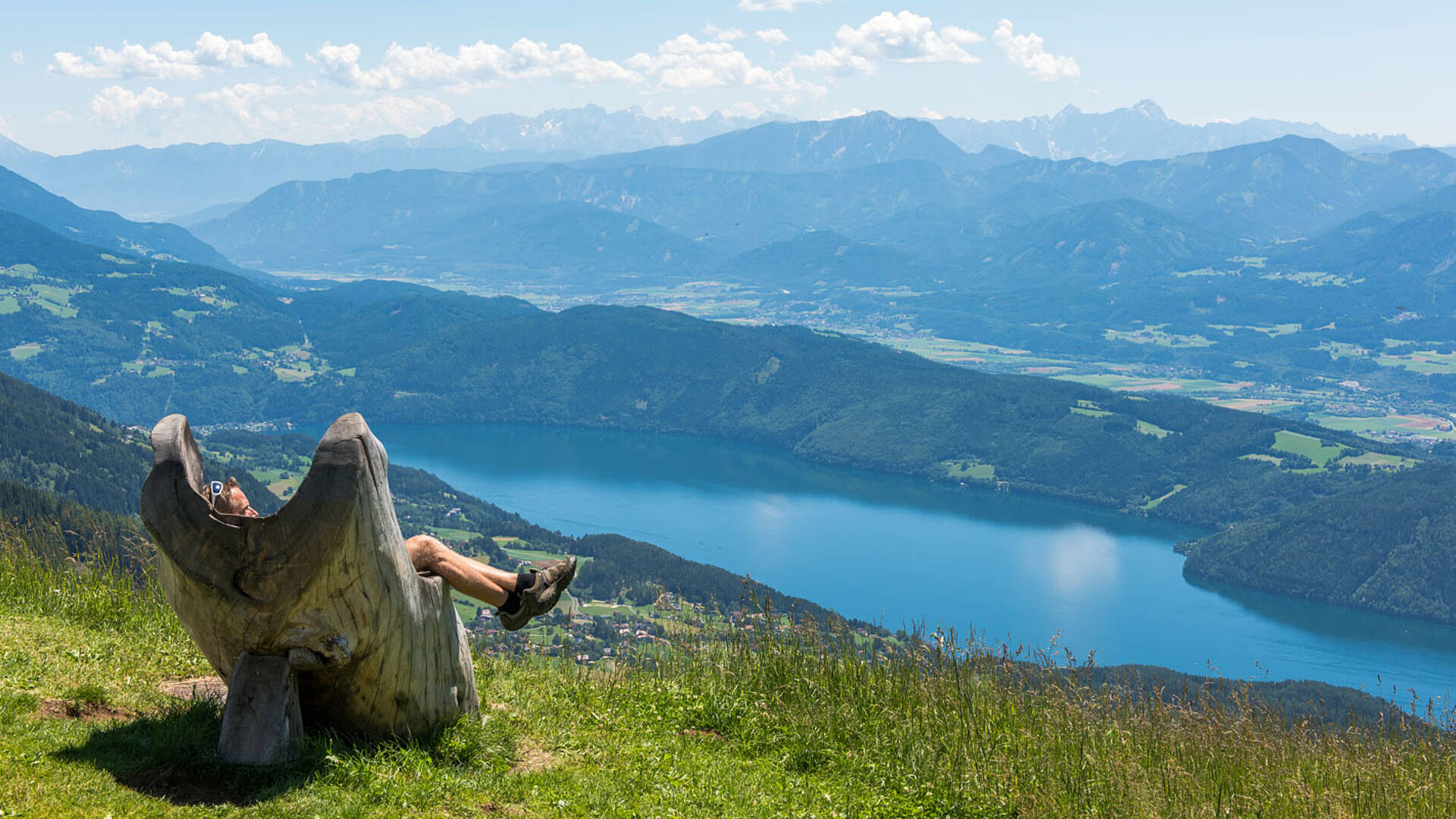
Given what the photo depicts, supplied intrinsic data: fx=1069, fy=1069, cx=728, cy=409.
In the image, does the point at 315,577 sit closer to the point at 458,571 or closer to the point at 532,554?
the point at 458,571

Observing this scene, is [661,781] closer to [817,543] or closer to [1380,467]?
[817,543]

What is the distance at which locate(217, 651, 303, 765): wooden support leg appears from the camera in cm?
574

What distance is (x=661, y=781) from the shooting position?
A: 21.3 ft

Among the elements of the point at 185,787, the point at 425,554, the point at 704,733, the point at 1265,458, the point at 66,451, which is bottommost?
the point at 1265,458

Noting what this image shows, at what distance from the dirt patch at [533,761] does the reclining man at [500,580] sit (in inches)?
31.6

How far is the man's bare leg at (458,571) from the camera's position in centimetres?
647

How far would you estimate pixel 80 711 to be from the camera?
643 cm

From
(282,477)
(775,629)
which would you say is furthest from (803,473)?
(775,629)

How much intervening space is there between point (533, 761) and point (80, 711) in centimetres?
271

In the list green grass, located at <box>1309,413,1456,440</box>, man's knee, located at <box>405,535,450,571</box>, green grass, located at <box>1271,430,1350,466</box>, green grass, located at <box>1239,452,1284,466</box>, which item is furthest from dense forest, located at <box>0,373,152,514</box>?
green grass, located at <box>1309,413,1456,440</box>

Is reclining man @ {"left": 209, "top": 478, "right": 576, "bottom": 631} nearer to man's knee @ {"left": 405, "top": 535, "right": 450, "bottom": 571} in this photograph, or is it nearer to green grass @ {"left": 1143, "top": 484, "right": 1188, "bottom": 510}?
man's knee @ {"left": 405, "top": 535, "right": 450, "bottom": 571}

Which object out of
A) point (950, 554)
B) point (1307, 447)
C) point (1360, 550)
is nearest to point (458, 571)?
point (950, 554)

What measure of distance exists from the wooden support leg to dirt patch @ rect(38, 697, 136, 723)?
3.67 feet

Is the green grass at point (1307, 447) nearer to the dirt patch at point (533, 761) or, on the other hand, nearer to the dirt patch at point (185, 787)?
the dirt patch at point (533, 761)
